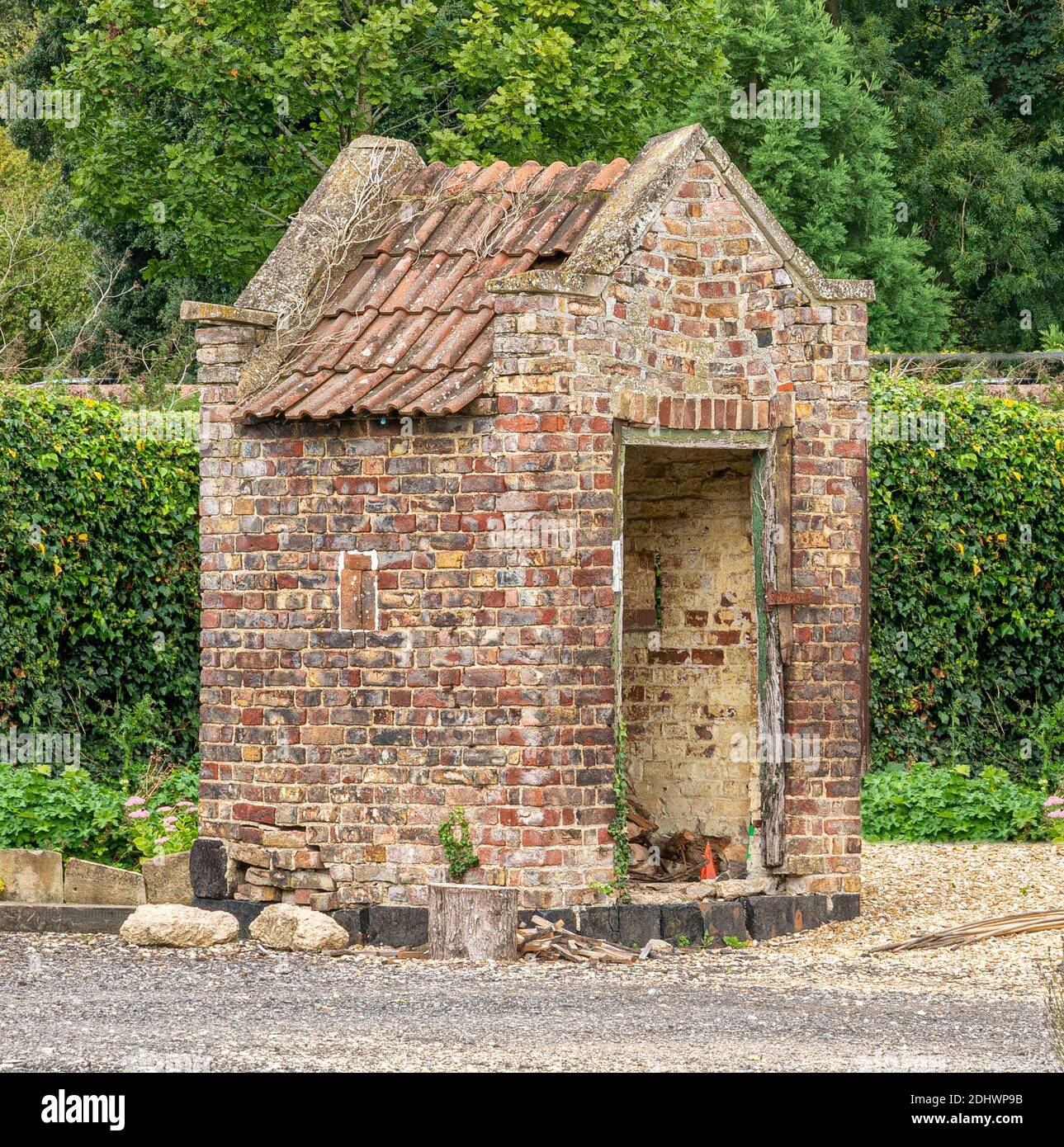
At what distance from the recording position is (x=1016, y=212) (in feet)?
86.4

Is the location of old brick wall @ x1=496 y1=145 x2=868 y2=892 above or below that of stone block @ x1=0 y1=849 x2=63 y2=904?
above

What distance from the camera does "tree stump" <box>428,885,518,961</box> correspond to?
27.2 feet

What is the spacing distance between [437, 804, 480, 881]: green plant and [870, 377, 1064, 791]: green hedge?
→ 20.5 ft

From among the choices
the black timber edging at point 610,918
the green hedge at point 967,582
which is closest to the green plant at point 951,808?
the green hedge at point 967,582

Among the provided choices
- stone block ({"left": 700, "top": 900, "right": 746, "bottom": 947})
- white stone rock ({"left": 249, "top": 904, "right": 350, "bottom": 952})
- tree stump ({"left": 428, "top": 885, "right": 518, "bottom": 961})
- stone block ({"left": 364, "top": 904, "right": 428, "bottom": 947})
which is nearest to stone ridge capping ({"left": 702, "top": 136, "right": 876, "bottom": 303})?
stone block ({"left": 700, "top": 900, "right": 746, "bottom": 947})

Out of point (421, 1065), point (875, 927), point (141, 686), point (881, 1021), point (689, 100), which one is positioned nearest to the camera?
point (421, 1065)

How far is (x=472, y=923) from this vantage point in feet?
27.4

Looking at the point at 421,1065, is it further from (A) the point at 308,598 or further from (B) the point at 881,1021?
(A) the point at 308,598

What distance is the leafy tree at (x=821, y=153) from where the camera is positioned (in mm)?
22578

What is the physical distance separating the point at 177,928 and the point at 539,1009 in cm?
240

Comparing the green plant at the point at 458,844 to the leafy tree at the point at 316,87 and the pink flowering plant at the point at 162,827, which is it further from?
the leafy tree at the point at 316,87

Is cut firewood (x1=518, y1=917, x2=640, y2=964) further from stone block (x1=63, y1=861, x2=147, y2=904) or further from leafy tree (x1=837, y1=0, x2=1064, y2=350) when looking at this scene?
leafy tree (x1=837, y1=0, x2=1064, y2=350)

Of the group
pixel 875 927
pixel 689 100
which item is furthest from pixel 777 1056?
pixel 689 100

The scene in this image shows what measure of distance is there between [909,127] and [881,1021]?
72.4 ft
